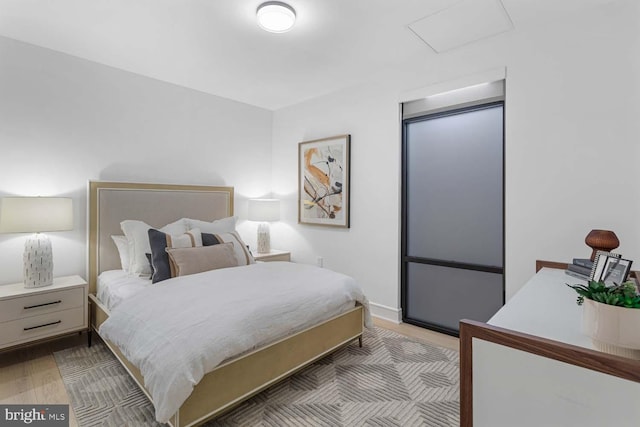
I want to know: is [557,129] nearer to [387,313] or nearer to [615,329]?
[615,329]

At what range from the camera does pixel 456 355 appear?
2.62 meters

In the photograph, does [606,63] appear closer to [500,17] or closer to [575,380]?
[500,17]

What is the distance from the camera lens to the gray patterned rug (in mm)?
1850

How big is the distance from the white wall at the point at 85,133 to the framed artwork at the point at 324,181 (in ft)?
3.18

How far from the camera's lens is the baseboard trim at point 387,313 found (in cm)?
330

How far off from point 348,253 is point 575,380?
284 cm

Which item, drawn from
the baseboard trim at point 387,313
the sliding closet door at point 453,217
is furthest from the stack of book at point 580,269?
the baseboard trim at point 387,313

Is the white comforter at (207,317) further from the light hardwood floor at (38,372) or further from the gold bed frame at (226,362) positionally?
the light hardwood floor at (38,372)

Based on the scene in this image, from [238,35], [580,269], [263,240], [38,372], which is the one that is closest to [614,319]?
[580,269]

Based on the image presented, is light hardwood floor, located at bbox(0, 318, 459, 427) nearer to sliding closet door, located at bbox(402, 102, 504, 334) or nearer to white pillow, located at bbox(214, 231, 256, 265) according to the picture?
sliding closet door, located at bbox(402, 102, 504, 334)

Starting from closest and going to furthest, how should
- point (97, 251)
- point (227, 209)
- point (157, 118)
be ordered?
1. point (97, 251)
2. point (157, 118)
3. point (227, 209)

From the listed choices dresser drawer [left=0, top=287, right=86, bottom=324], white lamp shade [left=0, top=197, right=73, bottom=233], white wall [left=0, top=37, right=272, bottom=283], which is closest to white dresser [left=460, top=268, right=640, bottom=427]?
dresser drawer [left=0, top=287, right=86, bottom=324]

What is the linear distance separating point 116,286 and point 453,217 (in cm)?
297

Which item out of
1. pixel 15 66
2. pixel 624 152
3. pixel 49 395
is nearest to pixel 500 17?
pixel 624 152
